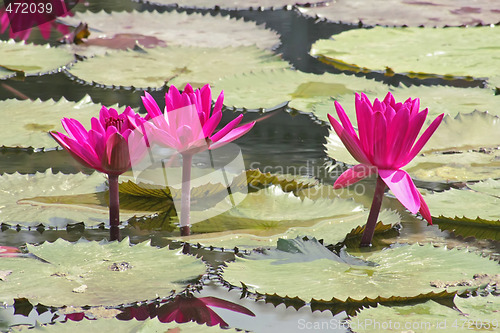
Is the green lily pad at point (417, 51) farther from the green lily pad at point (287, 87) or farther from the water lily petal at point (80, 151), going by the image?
the water lily petal at point (80, 151)

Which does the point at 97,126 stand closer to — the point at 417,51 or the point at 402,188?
the point at 402,188

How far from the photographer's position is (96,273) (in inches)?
53.7

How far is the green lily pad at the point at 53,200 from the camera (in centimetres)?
167

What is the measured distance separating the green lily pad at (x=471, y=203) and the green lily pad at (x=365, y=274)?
0.23 m

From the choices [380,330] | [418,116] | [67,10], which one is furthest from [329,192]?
[67,10]

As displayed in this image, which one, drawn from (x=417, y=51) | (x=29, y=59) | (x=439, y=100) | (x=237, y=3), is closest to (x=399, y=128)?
(x=439, y=100)

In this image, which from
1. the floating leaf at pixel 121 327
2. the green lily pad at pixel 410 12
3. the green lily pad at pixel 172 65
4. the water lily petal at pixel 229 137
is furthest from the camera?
the green lily pad at pixel 410 12

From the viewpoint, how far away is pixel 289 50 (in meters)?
3.55

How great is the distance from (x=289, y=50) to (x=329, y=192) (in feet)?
5.96

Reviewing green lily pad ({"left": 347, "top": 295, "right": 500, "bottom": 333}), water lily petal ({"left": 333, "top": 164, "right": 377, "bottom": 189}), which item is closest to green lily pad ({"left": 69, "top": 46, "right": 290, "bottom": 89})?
water lily petal ({"left": 333, "top": 164, "right": 377, "bottom": 189})

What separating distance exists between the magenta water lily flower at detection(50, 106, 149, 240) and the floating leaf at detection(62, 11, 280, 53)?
2120 millimetres

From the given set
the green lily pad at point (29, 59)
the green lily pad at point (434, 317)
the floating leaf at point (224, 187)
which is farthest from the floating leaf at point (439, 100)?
the green lily pad at point (29, 59)

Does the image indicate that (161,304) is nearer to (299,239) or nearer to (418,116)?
(299,239)

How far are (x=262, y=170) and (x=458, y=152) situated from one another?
67cm
